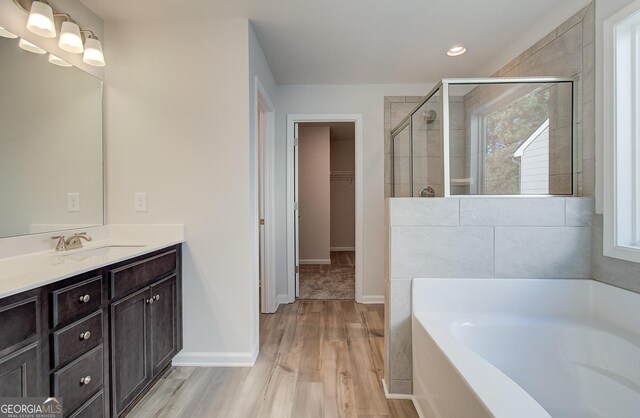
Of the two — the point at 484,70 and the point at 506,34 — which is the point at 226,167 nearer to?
the point at 506,34

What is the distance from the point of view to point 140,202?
211 cm

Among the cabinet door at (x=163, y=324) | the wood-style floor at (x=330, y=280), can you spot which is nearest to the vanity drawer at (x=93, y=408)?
the cabinet door at (x=163, y=324)

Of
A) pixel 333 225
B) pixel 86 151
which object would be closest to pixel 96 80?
pixel 86 151

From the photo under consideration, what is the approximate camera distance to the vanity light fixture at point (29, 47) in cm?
155

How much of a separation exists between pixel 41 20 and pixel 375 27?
202 cm

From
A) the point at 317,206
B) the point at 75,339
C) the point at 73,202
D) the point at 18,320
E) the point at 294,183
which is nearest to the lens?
the point at 18,320

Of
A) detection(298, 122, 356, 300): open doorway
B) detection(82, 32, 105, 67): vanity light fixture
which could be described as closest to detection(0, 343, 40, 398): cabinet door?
detection(82, 32, 105, 67): vanity light fixture

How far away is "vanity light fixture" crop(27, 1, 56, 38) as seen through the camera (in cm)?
156

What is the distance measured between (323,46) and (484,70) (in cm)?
167

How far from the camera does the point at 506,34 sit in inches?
93.0

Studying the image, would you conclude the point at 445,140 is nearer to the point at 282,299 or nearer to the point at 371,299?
the point at 371,299

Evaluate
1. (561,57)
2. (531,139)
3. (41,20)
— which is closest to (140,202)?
(41,20)

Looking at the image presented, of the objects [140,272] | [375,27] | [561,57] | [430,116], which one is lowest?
[140,272]

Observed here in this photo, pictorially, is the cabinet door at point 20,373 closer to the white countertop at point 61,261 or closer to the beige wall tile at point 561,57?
the white countertop at point 61,261
